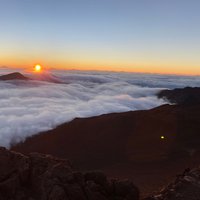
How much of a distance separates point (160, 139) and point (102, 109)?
35.0 m

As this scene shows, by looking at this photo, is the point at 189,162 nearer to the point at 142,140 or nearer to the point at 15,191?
the point at 142,140

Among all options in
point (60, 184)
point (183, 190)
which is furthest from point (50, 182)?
point (183, 190)

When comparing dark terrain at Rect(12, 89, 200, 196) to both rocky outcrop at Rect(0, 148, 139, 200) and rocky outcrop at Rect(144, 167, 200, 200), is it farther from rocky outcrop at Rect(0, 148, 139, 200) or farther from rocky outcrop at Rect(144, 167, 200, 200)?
rocky outcrop at Rect(0, 148, 139, 200)

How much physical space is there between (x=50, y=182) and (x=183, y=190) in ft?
15.9

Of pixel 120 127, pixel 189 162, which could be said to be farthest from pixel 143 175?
pixel 120 127

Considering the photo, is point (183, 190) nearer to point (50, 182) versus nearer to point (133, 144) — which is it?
point (50, 182)

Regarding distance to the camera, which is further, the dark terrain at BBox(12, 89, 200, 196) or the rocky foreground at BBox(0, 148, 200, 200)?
the dark terrain at BBox(12, 89, 200, 196)

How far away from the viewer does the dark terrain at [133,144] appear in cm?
3206

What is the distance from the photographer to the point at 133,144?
3947cm

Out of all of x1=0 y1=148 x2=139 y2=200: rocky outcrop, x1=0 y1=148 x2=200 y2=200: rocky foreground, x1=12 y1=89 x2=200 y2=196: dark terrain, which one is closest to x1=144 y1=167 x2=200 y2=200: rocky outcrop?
x1=0 y1=148 x2=200 y2=200: rocky foreground

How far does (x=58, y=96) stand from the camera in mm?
103000

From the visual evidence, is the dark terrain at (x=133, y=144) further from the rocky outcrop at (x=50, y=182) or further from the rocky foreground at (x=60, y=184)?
the rocky outcrop at (x=50, y=182)

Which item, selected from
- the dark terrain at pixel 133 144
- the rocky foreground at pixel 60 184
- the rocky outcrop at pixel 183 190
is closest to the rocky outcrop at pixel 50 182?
the rocky foreground at pixel 60 184

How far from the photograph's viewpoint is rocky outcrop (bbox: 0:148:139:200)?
45.5 ft
